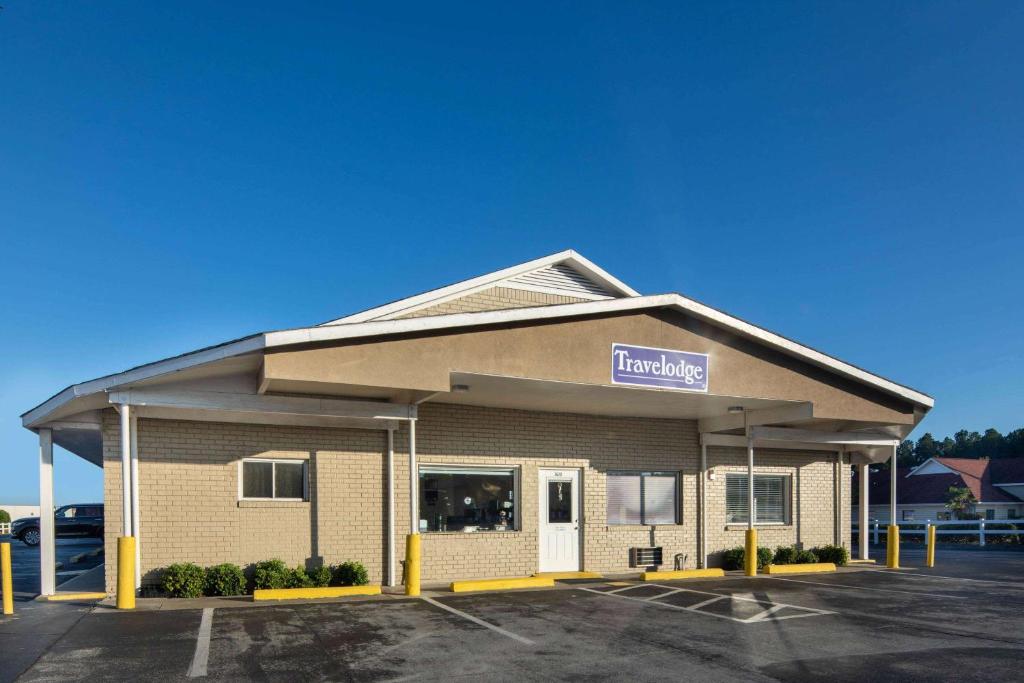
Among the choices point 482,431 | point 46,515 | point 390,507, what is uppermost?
point 482,431

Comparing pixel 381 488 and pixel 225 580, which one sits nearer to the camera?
pixel 225 580

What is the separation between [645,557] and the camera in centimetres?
1789

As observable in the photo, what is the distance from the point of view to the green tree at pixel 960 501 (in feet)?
Result: 153

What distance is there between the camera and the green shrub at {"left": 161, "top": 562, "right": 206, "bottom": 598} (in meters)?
13.0

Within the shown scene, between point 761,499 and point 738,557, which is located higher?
point 761,499

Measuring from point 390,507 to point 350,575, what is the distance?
4.69 feet

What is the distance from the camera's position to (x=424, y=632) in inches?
415

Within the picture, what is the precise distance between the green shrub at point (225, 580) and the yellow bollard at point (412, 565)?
2609 millimetres

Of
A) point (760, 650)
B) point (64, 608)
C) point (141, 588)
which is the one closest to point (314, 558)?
point (141, 588)

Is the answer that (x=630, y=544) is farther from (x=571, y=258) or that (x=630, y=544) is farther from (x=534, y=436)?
(x=571, y=258)

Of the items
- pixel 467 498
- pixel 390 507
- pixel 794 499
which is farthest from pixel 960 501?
pixel 390 507

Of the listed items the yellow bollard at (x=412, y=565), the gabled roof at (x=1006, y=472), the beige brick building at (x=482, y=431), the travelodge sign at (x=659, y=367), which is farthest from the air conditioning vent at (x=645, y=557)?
the gabled roof at (x=1006, y=472)

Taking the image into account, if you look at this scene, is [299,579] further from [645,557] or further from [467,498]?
[645,557]

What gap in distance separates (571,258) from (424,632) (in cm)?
989
